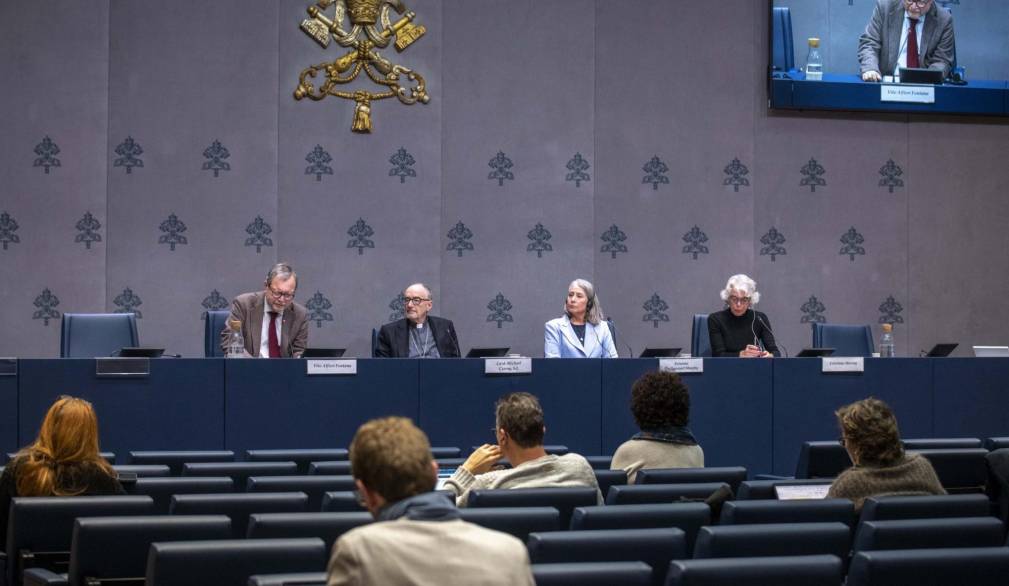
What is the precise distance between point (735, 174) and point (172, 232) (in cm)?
422

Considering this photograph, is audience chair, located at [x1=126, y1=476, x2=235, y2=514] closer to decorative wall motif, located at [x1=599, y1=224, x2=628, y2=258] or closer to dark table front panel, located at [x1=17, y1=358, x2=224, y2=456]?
dark table front panel, located at [x1=17, y1=358, x2=224, y2=456]

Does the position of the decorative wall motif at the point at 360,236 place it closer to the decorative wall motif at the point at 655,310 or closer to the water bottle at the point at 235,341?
the water bottle at the point at 235,341

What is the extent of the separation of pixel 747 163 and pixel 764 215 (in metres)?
0.42

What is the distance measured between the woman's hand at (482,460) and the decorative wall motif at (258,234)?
5124 millimetres

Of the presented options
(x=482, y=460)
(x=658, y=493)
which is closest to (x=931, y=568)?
(x=658, y=493)

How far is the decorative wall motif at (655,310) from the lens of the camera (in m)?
9.44

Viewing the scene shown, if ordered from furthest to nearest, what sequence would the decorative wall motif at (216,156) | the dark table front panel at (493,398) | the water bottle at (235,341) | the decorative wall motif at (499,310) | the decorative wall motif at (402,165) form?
the decorative wall motif at (499,310) → the decorative wall motif at (402,165) → the decorative wall motif at (216,156) → the water bottle at (235,341) → the dark table front panel at (493,398)

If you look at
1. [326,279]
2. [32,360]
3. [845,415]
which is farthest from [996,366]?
[32,360]

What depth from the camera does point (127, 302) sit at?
8.69 metres

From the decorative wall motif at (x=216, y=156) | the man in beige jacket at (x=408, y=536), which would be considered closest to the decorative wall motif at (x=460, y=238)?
the decorative wall motif at (x=216, y=156)

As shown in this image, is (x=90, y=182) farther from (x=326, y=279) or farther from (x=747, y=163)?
(x=747, y=163)

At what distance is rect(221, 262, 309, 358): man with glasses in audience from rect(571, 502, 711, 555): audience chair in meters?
4.30

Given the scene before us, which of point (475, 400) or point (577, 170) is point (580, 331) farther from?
point (577, 170)

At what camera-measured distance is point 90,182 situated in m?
8.66
